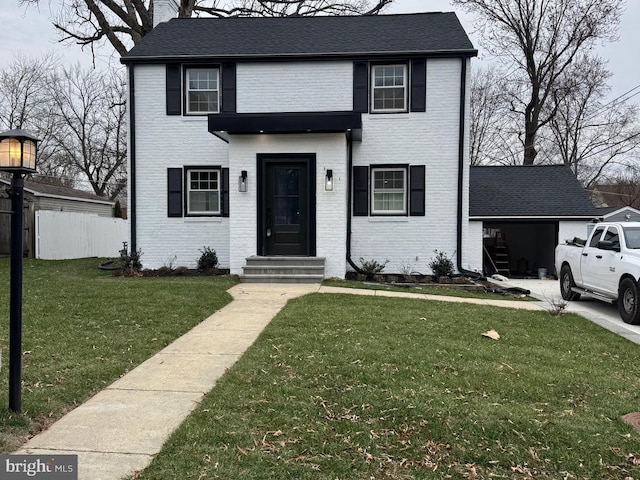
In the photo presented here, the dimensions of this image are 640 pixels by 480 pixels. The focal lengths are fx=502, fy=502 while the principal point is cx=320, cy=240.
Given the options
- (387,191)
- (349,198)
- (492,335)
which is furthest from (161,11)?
(492,335)

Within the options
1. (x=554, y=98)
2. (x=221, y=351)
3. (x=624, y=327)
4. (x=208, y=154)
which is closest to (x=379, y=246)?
(x=208, y=154)

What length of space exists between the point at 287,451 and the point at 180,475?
0.68m

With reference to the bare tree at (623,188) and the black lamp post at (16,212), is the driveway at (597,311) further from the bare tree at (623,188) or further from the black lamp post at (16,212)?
the bare tree at (623,188)

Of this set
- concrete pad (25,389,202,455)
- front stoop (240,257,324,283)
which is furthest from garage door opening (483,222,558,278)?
concrete pad (25,389,202,455)

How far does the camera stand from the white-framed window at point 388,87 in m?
13.5

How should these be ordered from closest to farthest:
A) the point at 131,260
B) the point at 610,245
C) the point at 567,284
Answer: the point at 610,245
the point at 567,284
the point at 131,260

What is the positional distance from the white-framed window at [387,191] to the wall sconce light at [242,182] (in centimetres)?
355

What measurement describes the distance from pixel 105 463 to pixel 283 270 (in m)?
8.58

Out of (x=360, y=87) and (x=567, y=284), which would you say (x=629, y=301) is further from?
(x=360, y=87)

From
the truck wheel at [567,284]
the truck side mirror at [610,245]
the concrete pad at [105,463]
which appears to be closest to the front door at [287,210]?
the truck wheel at [567,284]

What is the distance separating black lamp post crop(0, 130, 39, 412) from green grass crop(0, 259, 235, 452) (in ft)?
1.04

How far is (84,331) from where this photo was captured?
21.1 feet

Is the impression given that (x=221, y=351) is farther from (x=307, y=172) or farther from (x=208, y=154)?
(x=208, y=154)

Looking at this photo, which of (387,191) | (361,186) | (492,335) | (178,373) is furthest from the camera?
(387,191)
